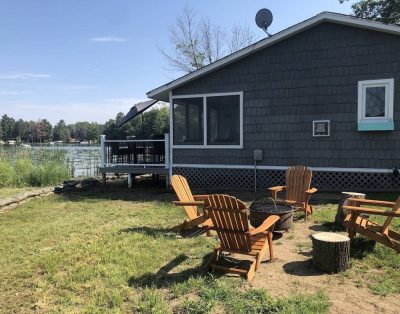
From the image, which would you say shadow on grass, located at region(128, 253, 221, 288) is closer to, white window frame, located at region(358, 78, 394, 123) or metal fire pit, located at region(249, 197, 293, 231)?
metal fire pit, located at region(249, 197, 293, 231)

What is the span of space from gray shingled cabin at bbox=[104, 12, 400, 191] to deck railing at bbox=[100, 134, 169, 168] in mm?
509

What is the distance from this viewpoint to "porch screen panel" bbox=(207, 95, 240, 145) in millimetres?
9914

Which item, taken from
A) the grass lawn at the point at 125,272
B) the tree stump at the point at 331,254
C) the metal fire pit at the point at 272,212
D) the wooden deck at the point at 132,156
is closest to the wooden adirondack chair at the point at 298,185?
the grass lawn at the point at 125,272

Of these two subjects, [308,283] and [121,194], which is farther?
[121,194]

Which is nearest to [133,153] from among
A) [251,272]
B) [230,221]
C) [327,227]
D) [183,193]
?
[183,193]

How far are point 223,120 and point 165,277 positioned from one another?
21.7 feet

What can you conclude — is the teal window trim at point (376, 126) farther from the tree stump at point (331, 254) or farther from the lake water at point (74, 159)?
the lake water at point (74, 159)

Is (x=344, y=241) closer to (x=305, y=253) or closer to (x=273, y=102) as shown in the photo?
(x=305, y=253)

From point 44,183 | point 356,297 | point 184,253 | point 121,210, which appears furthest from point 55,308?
point 44,183

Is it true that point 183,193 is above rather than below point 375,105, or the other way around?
below

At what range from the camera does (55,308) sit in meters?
3.40

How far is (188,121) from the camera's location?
10539 mm

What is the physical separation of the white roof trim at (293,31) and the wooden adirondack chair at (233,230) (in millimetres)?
6105

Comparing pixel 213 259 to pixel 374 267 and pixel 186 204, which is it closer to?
pixel 186 204
